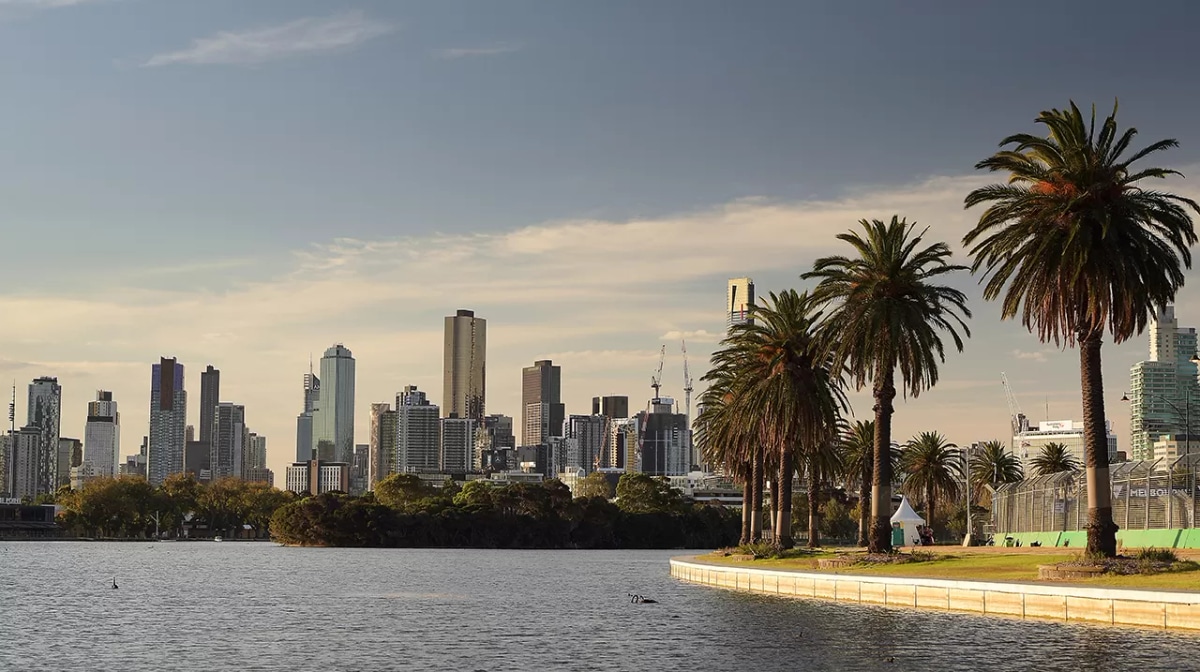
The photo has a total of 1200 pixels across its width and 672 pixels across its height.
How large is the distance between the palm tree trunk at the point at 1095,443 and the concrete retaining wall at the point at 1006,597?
7133 millimetres

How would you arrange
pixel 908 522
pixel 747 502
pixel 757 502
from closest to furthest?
1. pixel 757 502
2. pixel 908 522
3. pixel 747 502

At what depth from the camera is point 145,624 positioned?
63.4 metres

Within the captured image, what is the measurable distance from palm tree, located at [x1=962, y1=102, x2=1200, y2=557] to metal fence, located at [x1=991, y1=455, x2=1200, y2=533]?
69.5 ft

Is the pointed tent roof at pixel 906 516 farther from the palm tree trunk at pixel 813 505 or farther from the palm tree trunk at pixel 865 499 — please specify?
the palm tree trunk at pixel 813 505

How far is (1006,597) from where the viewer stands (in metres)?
54.1

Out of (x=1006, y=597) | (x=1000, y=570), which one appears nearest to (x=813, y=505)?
(x=1000, y=570)

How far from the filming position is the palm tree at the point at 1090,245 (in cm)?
5881

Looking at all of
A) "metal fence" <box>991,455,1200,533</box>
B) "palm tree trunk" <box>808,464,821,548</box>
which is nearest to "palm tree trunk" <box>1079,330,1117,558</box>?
"metal fence" <box>991,455,1200,533</box>

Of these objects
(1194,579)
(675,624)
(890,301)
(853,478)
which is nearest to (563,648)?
(675,624)

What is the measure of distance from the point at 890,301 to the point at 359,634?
3310 cm

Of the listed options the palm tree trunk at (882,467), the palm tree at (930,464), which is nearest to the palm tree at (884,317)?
the palm tree trunk at (882,467)

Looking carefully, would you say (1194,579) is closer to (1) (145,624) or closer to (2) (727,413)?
(1) (145,624)

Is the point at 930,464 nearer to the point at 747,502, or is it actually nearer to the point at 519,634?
the point at 747,502

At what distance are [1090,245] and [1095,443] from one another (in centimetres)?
849
